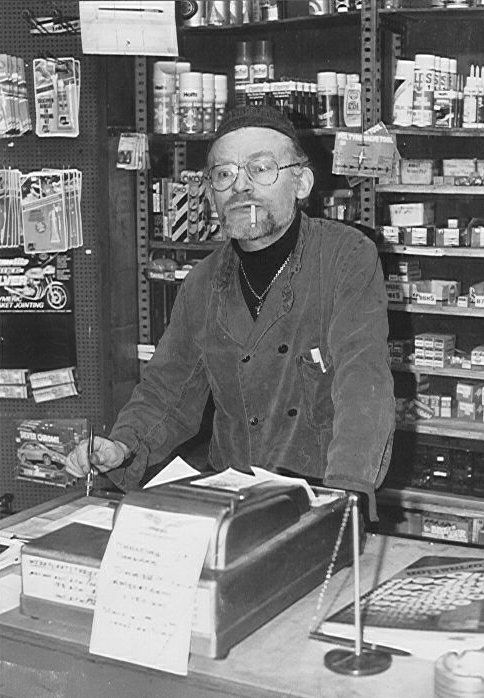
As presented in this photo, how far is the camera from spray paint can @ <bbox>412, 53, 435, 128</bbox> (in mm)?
4254

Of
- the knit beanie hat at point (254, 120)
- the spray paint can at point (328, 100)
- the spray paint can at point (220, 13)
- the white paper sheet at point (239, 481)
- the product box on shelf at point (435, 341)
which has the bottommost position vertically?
the product box on shelf at point (435, 341)

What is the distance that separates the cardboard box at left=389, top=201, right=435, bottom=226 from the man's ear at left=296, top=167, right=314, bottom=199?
5.59ft

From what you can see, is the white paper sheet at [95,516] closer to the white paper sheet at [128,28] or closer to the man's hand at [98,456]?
the man's hand at [98,456]

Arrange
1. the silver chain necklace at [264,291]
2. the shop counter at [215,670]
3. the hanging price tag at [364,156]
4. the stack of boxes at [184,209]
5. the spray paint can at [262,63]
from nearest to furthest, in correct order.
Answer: the shop counter at [215,670] < the silver chain necklace at [264,291] < the hanging price tag at [364,156] < the spray paint can at [262,63] < the stack of boxes at [184,209]

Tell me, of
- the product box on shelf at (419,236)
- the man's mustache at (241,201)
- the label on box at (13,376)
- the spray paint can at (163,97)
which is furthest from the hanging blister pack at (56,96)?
the man's mustache at (241,201)

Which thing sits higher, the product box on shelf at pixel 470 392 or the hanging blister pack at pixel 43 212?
the hanging blister pack at pixel 43 212

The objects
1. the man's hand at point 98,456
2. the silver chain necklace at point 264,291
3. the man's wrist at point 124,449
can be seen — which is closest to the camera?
the man's hand at point 98,456

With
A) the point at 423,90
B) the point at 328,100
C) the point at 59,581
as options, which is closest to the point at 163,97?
A: the point at 328,100

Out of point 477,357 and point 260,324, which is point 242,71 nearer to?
point 477,357

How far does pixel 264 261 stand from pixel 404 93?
1.87m

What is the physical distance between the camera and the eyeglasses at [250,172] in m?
2.56

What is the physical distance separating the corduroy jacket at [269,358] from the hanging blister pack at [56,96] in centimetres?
174

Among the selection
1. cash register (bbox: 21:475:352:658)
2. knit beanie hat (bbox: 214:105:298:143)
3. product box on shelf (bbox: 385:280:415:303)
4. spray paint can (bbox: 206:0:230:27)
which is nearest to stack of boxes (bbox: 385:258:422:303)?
product box on shelf (bbox: 385:280:415:303)

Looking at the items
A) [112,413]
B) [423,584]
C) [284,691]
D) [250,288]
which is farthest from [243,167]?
[112,413]
